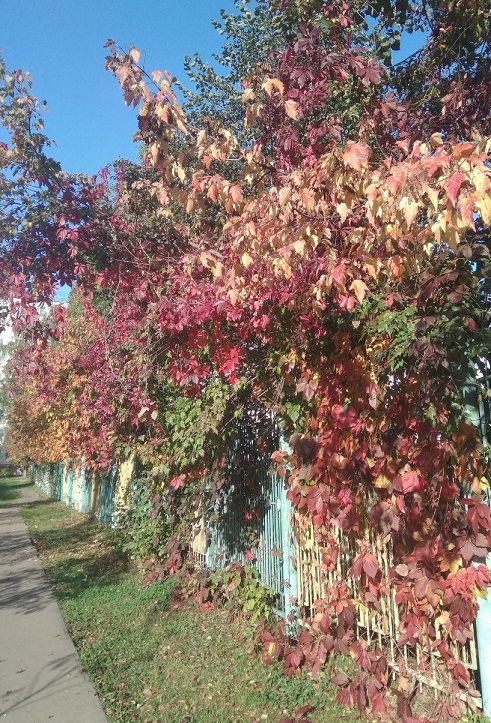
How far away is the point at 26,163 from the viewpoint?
6.44 meters

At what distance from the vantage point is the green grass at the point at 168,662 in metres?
3.84

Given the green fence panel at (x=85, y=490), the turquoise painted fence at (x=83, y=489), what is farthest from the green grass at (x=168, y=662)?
the green fence panel at (x=85, y=490)

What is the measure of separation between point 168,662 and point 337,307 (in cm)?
334

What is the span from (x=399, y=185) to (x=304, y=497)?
7.45ft

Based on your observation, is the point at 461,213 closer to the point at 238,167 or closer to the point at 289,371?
the point at 289,371

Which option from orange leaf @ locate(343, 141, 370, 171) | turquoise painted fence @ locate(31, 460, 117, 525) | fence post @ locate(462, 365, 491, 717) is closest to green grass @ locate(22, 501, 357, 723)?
fence post @ locate(462, 365, 491, 717)

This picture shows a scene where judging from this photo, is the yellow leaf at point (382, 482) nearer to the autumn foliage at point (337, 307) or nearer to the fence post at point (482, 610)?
the autumn foliage at point (337, 307)

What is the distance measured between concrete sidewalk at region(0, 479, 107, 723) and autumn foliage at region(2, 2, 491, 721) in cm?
164

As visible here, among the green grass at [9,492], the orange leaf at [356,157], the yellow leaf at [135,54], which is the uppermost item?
the yellow leaf at [135,54]

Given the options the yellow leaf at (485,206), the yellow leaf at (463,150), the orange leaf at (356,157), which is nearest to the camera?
the yellow leaf at (485,206)

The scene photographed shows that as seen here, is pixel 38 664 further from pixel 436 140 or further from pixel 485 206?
pixel 436 140

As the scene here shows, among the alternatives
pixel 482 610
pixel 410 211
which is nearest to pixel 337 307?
pixel 410 211

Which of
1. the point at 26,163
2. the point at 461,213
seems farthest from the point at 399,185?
the point at 26,163

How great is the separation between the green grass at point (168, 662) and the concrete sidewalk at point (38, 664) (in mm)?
138
